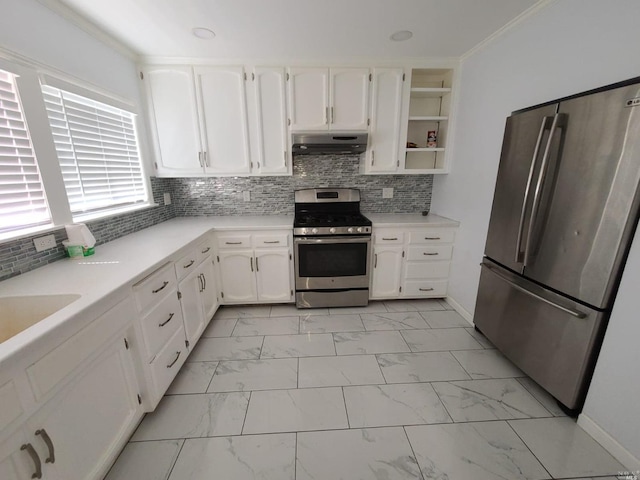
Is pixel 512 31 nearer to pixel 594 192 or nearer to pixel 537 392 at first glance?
pixel 594 192

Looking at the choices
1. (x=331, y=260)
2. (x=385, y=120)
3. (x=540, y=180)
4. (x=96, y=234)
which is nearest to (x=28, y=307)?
(x=96, y=234)

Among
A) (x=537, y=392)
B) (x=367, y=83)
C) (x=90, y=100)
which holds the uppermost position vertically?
(x=367, y=83)

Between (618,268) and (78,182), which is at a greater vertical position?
(78,182)

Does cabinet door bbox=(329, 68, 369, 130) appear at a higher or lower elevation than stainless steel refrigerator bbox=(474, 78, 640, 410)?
higher

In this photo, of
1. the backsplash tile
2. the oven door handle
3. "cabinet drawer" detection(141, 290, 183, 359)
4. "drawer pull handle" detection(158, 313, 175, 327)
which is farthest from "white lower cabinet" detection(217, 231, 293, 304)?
"drawer pull handle" detection(158, 313, 175, 327)

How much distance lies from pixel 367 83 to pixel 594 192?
1966 millimetres

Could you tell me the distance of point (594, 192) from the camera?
50.0 inches

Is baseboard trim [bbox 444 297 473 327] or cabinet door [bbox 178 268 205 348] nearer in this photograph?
cabinet door [bbox 178 268 205 348]

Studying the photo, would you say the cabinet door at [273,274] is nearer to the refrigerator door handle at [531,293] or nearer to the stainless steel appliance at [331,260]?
the stainless steel appliance at [331,260]

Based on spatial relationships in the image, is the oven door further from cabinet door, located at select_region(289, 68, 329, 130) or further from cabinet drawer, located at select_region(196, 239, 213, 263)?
cabinet door, located at select_region(289, 68, 329, 130)

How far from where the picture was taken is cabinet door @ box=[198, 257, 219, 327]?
2.23 m

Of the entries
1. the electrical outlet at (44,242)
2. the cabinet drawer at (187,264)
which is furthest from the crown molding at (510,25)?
the electrical outlet at (44,242)

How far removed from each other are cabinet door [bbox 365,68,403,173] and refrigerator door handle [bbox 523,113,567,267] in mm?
1370

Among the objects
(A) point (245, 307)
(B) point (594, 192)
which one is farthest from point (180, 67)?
(B) point (594, 192)
